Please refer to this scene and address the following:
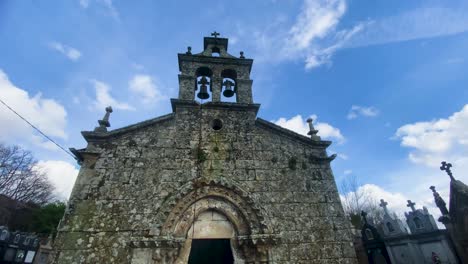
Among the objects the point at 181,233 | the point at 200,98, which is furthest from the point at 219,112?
the point at 181,233

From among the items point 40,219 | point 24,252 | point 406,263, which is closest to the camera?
point 406,263

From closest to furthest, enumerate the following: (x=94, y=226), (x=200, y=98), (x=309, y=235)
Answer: (x=94, y=226), (x=309, y=235), (x=200, y=98)

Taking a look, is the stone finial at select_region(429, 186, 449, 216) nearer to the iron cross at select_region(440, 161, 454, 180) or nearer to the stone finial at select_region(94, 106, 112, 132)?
the iron cross at select_region(440, 161, 454, 180)

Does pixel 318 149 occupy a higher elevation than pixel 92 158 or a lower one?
higher

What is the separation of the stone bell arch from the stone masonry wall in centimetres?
15

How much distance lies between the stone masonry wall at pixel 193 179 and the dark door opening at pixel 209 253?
12.4ft

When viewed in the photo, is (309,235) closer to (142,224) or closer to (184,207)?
(184,207)

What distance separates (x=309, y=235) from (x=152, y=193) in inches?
164

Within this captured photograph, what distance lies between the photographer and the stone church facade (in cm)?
546

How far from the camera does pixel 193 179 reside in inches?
248

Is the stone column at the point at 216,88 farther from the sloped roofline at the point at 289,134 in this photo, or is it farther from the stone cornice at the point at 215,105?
the sloped roofline at the point at 289,134

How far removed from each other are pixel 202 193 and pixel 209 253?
431 centimetres

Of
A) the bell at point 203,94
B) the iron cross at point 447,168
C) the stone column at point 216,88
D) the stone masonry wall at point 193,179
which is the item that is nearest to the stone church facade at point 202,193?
the stone masonry wall at point 193,179

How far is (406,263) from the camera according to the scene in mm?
11953
